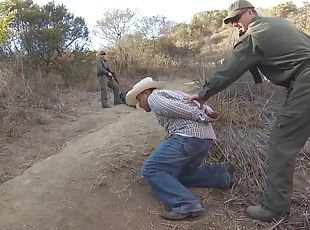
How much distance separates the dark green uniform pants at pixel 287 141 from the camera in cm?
315

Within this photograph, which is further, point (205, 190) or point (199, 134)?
point (205, 190)

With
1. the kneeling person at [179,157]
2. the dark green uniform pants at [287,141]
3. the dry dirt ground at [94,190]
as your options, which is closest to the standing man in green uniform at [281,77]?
the dark green uniform pants at [287,141]

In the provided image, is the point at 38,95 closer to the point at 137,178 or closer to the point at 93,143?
the point at 93,143

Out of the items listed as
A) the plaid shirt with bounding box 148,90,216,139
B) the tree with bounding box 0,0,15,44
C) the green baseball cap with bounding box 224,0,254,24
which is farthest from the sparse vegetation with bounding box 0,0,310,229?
the green baseball cap with bounding box 224,0,254,24

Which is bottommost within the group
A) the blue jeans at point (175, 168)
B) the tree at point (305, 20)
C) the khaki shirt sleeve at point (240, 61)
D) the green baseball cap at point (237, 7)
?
the blue jeans at point (175, 168)

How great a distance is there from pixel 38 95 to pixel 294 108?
604cm

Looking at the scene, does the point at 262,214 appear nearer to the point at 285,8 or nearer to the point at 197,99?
the point at 197,99

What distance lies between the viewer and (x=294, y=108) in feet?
10.4

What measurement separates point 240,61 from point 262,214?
4.02ft

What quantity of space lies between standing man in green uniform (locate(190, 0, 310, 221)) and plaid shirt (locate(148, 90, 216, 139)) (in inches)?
15.1

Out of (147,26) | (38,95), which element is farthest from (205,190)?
(147,26)

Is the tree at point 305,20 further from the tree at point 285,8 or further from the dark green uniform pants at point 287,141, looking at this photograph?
the dark green uniform pants at point 287,141

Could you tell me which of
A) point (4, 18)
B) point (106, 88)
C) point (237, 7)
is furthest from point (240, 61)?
point (4, 18)

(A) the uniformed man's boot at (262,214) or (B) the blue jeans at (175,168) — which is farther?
(B) the blue jeans at (175,168)
